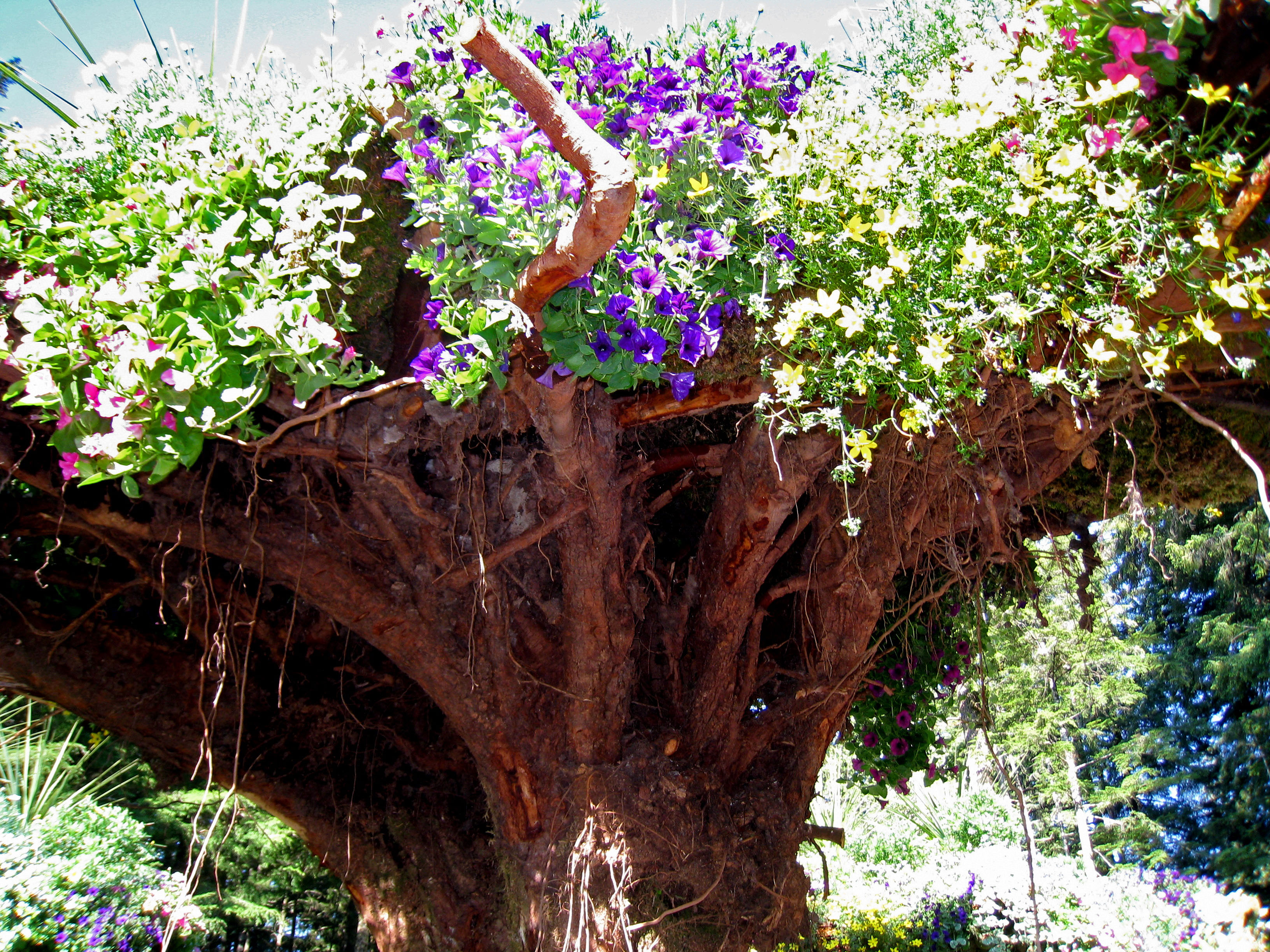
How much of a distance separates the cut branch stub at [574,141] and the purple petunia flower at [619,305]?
0.23m

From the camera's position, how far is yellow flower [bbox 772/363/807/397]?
1.72 metres

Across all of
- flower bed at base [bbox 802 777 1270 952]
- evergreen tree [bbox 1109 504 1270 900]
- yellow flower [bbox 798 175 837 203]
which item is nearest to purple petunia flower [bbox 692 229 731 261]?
yellow flower [bbox 798 175 837 203]

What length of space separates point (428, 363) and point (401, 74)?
2.40 feet

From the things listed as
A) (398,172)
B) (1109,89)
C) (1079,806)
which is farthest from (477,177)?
(1079,806)

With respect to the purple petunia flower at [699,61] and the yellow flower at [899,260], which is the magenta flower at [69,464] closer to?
the purple petunia flower at [699,61]

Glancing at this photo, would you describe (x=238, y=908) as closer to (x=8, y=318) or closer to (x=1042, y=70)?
(x=8, y=318)

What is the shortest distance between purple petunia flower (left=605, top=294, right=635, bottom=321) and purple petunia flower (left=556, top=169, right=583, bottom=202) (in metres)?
0.23

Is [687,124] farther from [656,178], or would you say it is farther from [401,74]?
[401,74]

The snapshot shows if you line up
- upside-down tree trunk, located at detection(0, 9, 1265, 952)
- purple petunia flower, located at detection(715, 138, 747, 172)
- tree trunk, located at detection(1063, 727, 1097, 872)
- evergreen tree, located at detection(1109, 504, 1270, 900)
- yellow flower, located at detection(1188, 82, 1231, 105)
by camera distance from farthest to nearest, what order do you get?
tree trunk, located at detection(1063, 727, 1097, 872)
evergreen tree, located at detection(1109, 504, 1270, 900)
upside-down tree trunk, located at detection(0, 9, 1265, 952)
purple petunia flower, located at detection(715, 138, 747, 172)
yellow flower, located at detection(1188, 82, 1231, 105)

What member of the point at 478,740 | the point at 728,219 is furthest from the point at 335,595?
the point at 728,219

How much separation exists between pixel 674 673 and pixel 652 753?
34cm

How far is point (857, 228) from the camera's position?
1.72 meters

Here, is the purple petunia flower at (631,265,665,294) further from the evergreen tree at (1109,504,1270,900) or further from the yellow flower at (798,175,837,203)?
the evergreen tree at (1109,504,1270,900)

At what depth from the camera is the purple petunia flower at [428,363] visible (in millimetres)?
1781
